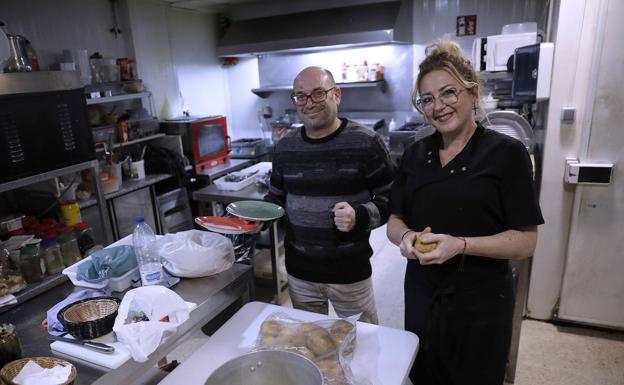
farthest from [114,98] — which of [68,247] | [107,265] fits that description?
[107,265]

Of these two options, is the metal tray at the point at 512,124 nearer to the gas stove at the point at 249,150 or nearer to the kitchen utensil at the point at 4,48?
the kitchen utensil at the point at 4,48

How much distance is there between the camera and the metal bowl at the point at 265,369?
3.34ft

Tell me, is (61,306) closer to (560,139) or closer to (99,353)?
(99,353)

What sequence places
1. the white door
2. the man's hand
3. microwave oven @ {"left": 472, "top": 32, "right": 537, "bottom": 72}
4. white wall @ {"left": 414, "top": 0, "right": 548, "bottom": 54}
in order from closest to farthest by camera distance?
the man's hand, the white door, microwave oven @ {"left": 472, "top": 32, "right": 537, "bottom": 72}, white wall @ {"left": 414, "top": 0, "right": 548, "bottom": 54}

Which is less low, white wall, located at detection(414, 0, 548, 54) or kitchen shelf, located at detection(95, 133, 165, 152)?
white wall, located at detection(414, 0, 548, 54)

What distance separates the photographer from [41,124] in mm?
2189

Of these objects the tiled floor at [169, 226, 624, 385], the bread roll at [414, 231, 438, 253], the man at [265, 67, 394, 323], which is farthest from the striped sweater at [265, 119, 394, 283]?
the tiled floor at [169, 226, 624, 385]

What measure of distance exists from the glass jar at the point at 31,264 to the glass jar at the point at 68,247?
22cm

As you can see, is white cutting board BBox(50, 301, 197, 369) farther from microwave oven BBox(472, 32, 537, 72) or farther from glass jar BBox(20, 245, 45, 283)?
microwave oven BBox(472, 32, 537, 72)

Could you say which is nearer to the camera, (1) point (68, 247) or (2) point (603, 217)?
(1) point (68, 247)

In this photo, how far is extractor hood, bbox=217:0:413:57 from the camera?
13.4 feet

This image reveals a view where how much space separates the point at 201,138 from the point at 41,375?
10.4 feet

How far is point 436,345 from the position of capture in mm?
1354

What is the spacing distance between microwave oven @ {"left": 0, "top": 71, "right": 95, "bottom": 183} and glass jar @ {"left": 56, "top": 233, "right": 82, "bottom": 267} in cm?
37
